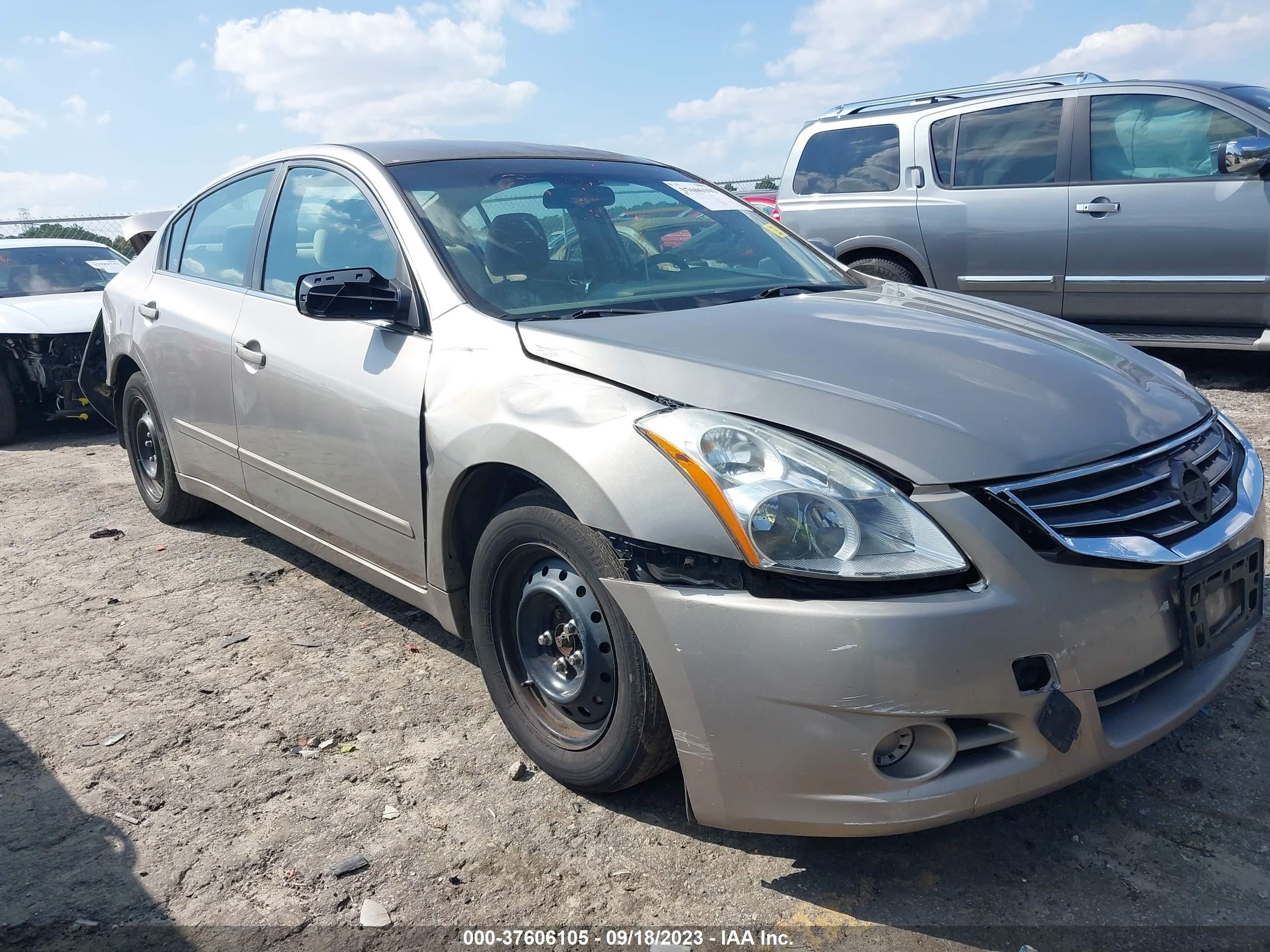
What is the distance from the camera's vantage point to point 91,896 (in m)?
2.44

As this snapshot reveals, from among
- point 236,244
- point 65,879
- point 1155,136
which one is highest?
point 1155,136

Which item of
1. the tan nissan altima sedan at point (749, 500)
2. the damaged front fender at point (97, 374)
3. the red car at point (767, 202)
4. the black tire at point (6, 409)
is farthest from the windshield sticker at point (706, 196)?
the black tire at point (6, 409)

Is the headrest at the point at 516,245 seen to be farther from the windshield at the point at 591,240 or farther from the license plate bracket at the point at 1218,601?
the license plate bracket at the point at 1218,601

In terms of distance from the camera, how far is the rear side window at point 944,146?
7562mm

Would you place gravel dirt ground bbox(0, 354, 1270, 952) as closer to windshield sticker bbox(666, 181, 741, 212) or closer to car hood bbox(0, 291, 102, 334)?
windshield sticker bbox(666, 181, 741, 212)

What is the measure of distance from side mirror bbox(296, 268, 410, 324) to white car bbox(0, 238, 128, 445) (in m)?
5.32

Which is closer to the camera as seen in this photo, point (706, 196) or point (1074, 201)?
point (706, 196)

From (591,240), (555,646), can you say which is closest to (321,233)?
(591,240)

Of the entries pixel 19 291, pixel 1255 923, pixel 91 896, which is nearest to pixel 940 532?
pixel 1255 923

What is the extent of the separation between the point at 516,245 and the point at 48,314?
596cm

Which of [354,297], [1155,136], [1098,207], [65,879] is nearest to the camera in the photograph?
[65,879]

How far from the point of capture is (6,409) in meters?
7.63

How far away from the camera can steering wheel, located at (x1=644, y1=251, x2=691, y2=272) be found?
11.1 feet

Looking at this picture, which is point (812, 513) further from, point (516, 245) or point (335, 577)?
point (335, 577)
